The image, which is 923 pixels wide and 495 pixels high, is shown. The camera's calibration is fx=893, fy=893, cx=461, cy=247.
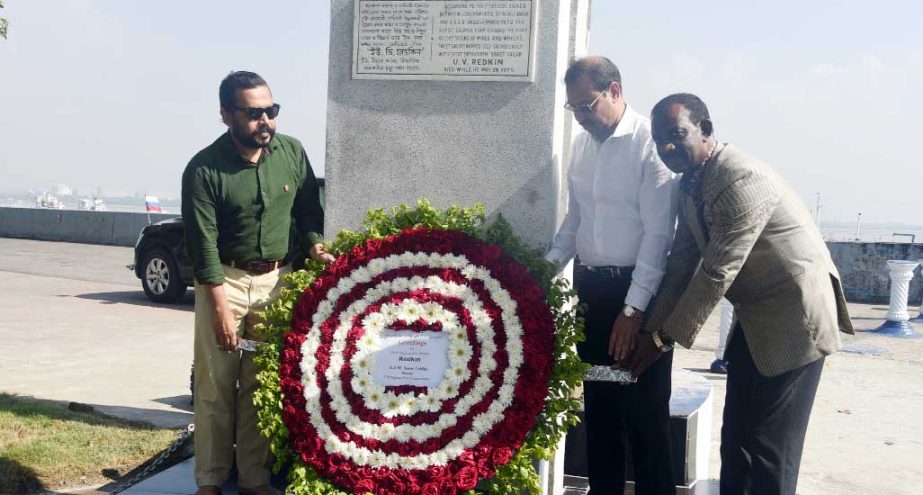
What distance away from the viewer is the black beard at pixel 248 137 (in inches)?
159

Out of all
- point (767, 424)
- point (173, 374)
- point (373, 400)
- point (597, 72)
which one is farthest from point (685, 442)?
point (173, 374)

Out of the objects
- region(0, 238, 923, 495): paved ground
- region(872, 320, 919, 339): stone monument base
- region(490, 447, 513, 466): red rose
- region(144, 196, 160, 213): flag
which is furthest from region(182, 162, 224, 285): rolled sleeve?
region(144, 196, 160, 213): flag

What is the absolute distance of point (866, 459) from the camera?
574 cm

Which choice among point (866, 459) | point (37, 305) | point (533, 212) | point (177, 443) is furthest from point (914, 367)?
point (37, 305)

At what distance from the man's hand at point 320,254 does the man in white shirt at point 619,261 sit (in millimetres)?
1184

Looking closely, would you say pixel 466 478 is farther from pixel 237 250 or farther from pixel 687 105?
pixel 687 105

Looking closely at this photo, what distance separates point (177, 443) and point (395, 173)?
1.97m

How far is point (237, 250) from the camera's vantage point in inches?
163

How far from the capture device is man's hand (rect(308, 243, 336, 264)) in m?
4.21

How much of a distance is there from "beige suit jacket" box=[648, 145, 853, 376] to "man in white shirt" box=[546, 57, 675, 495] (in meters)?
0.22

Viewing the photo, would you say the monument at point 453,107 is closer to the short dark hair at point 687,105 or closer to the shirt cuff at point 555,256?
the shirt cuff at point 555,256

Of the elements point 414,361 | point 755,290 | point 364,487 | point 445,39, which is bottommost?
point 364,487

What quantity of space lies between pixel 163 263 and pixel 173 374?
4.71 meters

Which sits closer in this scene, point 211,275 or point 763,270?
point 763,270
